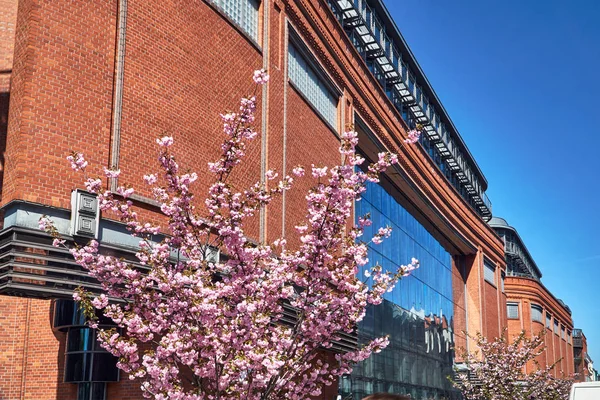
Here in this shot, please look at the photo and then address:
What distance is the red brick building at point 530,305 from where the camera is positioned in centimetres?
6806

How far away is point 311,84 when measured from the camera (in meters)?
25.4

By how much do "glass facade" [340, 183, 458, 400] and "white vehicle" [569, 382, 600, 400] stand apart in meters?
17.8

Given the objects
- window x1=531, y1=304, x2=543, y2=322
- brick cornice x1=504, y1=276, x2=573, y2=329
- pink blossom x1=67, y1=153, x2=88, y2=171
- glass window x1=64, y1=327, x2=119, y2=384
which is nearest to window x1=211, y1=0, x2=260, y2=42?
glass window x1=64, y1=327, x2=119, y2=384

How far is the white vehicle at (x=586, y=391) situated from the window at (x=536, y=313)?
6023 centimetres

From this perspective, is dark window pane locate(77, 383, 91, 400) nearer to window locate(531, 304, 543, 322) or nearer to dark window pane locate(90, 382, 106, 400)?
dark window pane locate(90, 382, 106, 400)

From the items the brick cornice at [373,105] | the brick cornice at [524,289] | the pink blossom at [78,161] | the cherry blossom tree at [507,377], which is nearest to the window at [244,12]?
the brick cornice at [373,105]

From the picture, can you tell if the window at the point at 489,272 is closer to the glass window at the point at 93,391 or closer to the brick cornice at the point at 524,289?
the brick cornice at the point at 524,289

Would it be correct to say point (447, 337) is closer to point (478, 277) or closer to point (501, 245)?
point (478, 277)

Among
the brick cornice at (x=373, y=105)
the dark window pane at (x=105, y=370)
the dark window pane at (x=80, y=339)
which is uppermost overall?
the brick cornice at (x=373, y=105)

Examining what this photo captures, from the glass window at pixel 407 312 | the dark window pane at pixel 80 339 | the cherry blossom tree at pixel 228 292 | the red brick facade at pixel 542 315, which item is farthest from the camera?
the red brick facade at pixel 542 315

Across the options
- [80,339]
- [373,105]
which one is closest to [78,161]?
[80,339]

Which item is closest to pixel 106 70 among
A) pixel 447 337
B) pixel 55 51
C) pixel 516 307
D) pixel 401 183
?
pixel 55 51

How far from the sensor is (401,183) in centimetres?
3769

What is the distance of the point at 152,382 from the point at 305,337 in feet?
7.88
